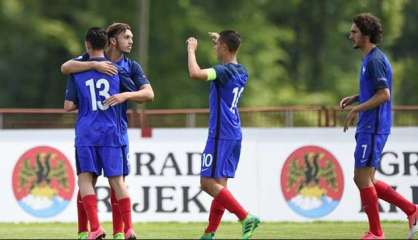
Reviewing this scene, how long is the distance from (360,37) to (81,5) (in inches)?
1335

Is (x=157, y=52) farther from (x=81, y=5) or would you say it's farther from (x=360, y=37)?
(x=360, y=37)

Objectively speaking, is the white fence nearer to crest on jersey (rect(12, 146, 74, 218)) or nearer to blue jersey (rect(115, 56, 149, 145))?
crest on jersey (rect(12, 146, 74, 218))

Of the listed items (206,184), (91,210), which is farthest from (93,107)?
(206,184)

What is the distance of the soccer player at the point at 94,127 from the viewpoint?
12.7 m

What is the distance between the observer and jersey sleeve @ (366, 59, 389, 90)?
41.5 feet

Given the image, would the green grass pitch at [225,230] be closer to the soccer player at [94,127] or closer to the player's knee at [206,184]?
the player's knee at [206,184]

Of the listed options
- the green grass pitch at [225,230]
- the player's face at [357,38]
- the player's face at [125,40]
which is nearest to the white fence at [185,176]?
the green grass pitch at [225,230]

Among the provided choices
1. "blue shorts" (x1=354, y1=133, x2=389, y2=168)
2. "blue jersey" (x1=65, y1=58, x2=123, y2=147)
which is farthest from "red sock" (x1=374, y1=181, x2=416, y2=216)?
"blue jersey" (x1=65, y1=58, x2=123, y2=147)

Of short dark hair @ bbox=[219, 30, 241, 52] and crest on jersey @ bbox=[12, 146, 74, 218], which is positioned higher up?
short dark hair @ bbox=[219, 30, 241, 52]

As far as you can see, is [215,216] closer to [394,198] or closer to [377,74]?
[394,198]

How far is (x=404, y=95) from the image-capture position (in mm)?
53781

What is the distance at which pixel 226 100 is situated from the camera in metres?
13.0

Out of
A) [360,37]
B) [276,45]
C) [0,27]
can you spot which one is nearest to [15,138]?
[360,37]

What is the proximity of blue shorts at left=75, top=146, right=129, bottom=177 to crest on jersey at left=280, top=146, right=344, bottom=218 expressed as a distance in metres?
6.15
